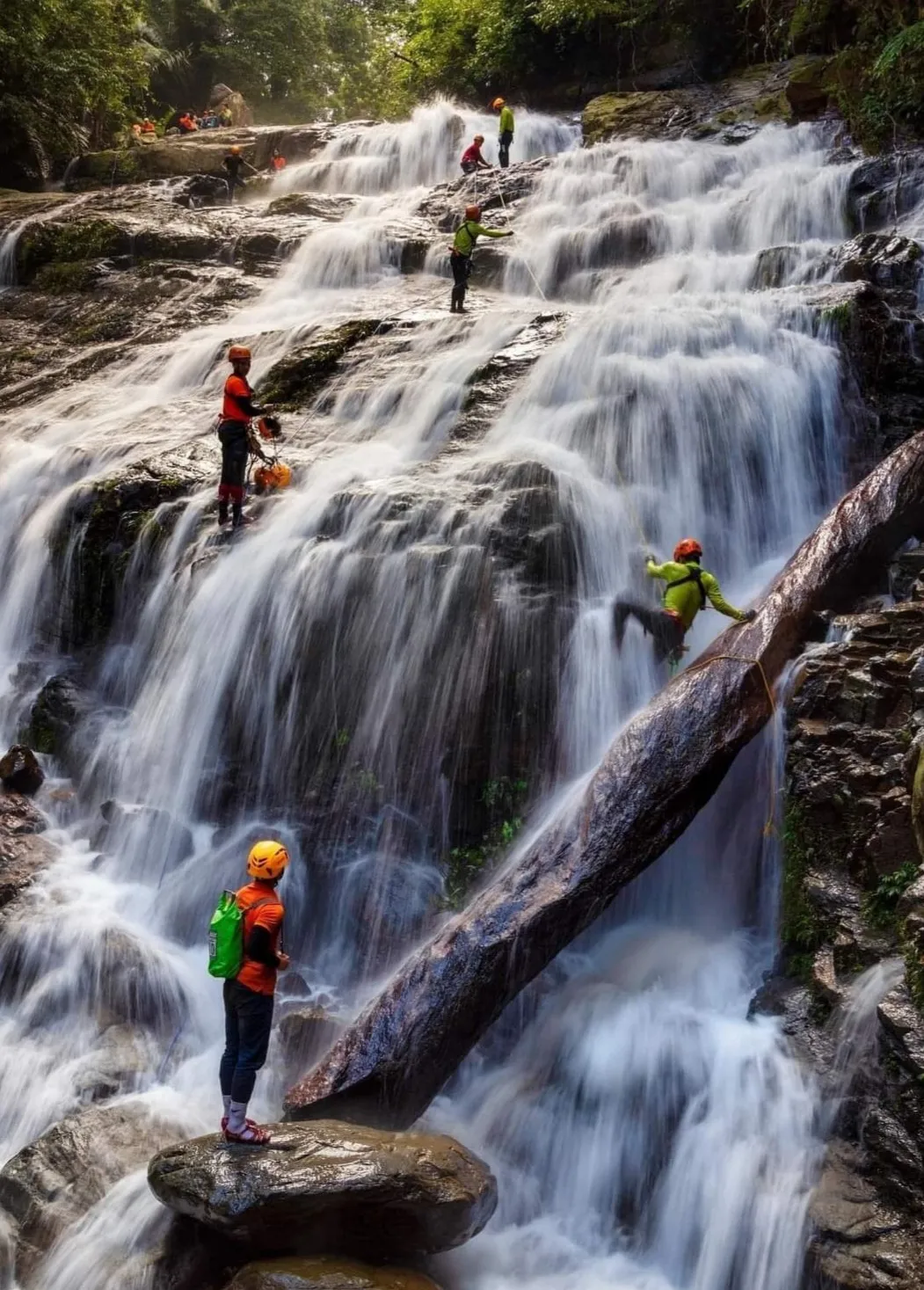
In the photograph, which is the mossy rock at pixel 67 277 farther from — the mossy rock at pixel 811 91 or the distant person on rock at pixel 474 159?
the mossy rock at pixel 811 91

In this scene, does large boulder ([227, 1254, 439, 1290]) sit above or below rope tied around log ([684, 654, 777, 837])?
below

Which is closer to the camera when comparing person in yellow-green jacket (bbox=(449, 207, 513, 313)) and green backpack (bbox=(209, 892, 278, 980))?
green backpack (bbox=(209, 892, 278, 980))

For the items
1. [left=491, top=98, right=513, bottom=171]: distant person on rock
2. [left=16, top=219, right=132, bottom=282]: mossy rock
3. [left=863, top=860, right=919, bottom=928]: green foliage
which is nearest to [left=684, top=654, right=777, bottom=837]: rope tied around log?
[left=863, top=860, right=919, bottom=928]: green foliage

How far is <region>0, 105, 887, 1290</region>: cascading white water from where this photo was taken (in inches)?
210

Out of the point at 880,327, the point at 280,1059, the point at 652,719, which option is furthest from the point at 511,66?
the point at 280,1059

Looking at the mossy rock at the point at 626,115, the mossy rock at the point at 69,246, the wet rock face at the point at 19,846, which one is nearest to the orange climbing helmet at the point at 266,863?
the wet rock face at the point at 19,846

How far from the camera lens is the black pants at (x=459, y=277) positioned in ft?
45.5

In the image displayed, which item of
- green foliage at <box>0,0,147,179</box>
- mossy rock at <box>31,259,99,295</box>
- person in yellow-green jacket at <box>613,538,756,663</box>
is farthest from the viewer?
green foliage at <box>0,0,147,179</box>

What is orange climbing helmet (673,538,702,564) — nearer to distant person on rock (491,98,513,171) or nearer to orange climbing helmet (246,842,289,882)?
orange climbing helmet (246,842,289,882)

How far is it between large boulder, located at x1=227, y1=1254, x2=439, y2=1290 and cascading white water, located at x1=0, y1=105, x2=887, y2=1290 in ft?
1.65

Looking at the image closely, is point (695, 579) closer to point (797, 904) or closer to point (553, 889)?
point (797, 904)

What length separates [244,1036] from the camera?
202 inches

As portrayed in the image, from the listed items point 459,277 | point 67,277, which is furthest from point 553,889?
point 67,277

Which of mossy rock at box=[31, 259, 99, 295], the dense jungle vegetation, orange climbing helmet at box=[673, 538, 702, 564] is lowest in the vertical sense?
orange climbing helmet at box=[673, 538, 702, 564]
